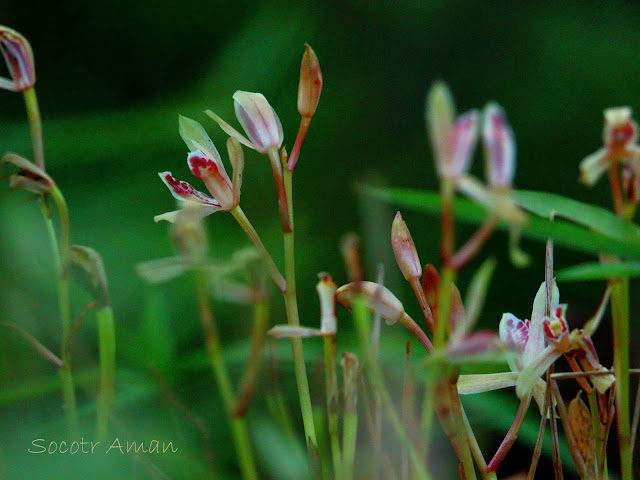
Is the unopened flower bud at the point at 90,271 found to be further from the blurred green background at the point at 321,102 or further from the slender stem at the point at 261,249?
the blurred green background at the point at 321,102

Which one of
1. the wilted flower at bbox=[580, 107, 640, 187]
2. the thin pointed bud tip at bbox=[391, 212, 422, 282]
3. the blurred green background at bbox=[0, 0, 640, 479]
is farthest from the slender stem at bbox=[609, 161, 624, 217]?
the blurred green background at bbox=[0, 0, 640, 479]

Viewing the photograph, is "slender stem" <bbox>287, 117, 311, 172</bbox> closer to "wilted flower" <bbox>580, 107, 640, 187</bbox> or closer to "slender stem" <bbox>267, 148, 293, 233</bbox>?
"slender stem" <bbox>267, 148, 293, 233</bbox>

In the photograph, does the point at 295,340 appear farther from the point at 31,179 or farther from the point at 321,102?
the point at 321,102

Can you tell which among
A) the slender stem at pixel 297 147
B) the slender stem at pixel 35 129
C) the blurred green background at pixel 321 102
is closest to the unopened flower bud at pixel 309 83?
the slender stem at pixel 297 147

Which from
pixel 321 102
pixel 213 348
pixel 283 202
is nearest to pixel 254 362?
pixel 213 348

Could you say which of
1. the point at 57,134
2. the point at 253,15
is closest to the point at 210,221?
the point at 57,134

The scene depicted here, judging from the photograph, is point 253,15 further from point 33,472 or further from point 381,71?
point 33,472
